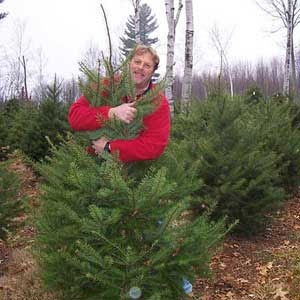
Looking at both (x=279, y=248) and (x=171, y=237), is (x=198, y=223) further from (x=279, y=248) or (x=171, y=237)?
(x=279, y=248)

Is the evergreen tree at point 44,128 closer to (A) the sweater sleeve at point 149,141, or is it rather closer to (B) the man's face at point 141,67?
(B) the man's face at point 141,67

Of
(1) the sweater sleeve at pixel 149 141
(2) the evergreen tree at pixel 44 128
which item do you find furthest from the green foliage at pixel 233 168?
(2) the evergreen tree at pixel 44 128

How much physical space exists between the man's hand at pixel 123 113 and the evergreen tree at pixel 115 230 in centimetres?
9

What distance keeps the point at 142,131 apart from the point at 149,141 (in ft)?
0.55

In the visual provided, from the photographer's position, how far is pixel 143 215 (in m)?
3.15

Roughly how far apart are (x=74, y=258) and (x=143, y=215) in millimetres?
543

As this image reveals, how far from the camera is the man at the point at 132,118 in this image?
3.18m

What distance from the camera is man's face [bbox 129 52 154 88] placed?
338cm

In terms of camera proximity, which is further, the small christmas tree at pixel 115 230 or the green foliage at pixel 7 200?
the green foliage at pixel 7 200

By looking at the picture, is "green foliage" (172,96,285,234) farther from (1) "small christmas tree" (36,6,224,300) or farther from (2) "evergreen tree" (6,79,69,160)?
(2) "evergreen tree" (6,79,69,160)

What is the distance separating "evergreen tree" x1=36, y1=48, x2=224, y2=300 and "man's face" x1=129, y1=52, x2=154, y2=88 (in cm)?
10

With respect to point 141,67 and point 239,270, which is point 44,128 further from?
point 141,67

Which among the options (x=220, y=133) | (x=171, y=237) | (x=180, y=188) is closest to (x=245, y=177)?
(x=220, y=133)

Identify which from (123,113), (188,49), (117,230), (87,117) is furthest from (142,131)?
(188,49)
